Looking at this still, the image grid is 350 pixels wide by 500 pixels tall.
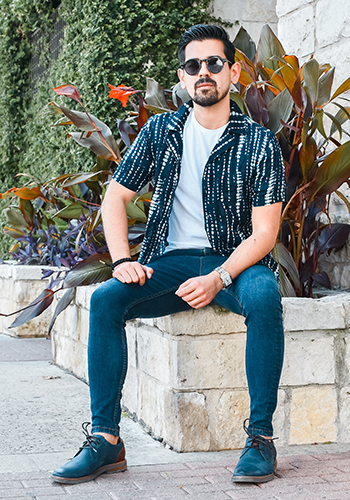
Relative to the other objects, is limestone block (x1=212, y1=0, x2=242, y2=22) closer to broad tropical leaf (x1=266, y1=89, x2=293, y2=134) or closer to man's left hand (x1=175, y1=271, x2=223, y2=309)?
broad tropical leaf (x1=266, y1=89, x2=293, y2=134)

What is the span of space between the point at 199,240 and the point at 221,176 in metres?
0.26

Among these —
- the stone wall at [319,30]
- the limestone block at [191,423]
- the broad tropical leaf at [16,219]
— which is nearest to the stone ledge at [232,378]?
the limestone block at [191,423]

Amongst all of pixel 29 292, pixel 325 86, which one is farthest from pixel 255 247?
pixel 29 292

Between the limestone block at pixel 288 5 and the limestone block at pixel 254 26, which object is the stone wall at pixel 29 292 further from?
the limestone block at pixel 254 26

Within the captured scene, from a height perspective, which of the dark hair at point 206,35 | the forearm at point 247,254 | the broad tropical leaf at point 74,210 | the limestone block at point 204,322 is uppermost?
the dark hair at point 206,35

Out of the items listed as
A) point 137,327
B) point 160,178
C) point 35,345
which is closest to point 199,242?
point 160,178

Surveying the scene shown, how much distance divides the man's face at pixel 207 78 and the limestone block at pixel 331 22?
1.36 metres

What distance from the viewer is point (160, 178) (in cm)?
255

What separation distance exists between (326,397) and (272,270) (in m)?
0.62

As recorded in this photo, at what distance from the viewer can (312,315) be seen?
8.79ft

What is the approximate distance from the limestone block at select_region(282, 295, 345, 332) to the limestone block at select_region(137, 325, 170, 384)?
51cm

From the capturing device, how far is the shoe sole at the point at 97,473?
2135 mm

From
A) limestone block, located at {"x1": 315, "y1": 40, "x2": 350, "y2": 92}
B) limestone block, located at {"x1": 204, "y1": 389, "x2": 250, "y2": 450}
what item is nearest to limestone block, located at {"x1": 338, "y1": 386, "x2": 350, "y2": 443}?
limestone block, located at {"x1": 204, "y1": 389, "x2": 250, "y2": 450}

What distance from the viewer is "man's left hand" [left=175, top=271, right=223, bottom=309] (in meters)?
2.29
